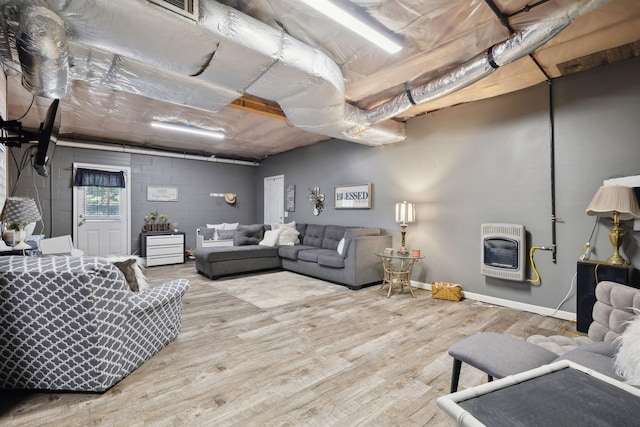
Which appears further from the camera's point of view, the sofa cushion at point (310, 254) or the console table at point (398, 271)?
Result: the sofa cushion at point (310, 254)

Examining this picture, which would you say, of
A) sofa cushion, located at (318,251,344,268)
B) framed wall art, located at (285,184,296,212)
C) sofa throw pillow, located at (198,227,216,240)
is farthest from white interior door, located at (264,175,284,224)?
sofa cushion, located at (318,251,344,268)

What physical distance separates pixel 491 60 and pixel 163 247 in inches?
259

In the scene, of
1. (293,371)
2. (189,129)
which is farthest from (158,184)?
(293,371)

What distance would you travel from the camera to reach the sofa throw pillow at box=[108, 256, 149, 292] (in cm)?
229

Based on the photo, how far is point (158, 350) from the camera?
2.45 meters

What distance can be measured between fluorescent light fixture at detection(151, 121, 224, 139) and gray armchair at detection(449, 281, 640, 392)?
5255 millimetres

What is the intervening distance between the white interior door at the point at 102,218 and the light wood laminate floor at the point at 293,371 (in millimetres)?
4001

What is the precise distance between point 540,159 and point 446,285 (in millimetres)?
1891

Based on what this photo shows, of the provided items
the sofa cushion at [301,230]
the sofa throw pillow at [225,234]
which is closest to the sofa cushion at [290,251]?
the sofa cushion at [301,230]

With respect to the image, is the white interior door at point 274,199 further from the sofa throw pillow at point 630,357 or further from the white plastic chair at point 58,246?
the sofa throw pillow at point 630,357

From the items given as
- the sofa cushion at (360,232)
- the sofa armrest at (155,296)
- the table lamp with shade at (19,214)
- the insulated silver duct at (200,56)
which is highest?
the insulated silver duct at (200,56)

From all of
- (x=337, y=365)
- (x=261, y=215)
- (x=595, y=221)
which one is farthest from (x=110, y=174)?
(x=595, y=221)

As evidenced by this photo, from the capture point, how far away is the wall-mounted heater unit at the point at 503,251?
11.6 ft

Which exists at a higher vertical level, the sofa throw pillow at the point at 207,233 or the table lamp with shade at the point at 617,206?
the table lamp with shade at the point at 617,206
